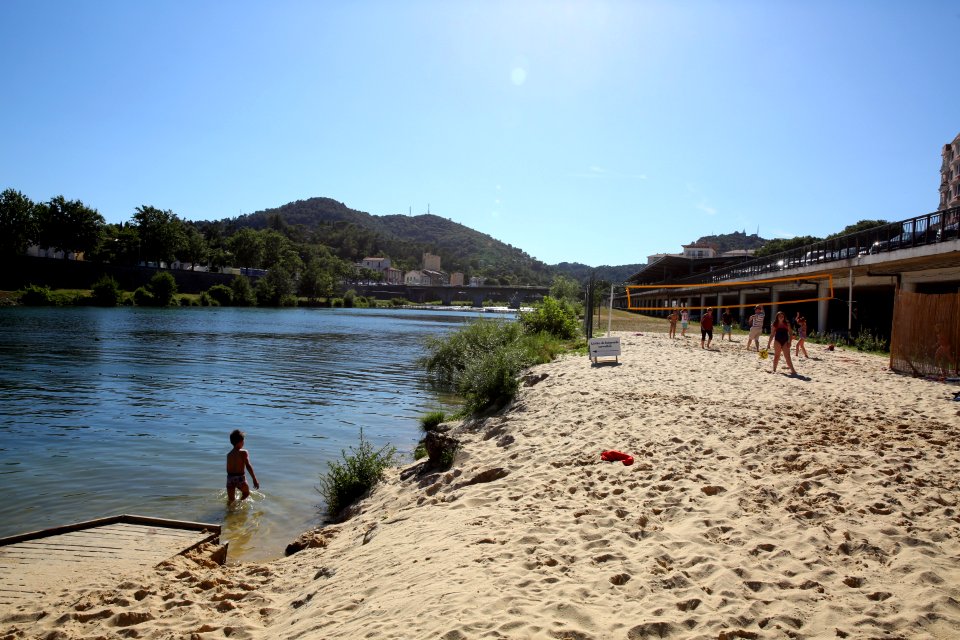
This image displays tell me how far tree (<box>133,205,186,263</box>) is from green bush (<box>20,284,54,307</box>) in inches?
1064

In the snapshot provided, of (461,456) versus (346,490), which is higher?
(461,456)

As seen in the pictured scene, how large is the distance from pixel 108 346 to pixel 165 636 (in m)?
34.9

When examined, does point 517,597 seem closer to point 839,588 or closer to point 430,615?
point 430,615

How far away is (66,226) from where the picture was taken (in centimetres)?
8950

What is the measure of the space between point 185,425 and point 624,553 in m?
13.6

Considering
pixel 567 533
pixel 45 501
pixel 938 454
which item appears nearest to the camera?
pixel 567 533

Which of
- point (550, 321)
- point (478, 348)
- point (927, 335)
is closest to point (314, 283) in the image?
point (550, 321)

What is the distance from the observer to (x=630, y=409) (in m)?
11.1

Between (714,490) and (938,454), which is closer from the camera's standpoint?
(714,490)

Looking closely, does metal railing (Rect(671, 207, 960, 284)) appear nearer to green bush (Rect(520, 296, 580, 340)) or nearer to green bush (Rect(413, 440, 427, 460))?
green bush (Rect(520, 296, 580, 340))

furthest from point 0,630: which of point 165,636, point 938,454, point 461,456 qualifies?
point 938,454

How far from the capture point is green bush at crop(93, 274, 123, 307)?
7794 cm

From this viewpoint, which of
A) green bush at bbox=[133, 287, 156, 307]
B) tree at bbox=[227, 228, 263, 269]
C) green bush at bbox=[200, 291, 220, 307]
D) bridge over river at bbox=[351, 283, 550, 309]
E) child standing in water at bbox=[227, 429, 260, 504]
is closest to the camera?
child standing in water at bbox=[227, 429, 260, 504]

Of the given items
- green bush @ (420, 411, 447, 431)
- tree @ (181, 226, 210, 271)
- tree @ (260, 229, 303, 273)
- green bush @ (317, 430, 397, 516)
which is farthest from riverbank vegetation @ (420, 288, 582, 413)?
tree @ (260, 229, 303, 273)
